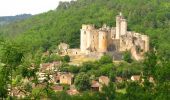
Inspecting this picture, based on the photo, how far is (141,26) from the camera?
3620 inches

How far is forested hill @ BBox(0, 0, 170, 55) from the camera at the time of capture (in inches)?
3423

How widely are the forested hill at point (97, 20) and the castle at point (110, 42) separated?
126 inches

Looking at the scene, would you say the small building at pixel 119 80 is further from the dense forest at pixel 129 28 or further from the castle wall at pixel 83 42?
the castle wall at pixel 83 42

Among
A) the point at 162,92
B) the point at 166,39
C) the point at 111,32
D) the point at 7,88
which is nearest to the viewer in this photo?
the point at 7,88

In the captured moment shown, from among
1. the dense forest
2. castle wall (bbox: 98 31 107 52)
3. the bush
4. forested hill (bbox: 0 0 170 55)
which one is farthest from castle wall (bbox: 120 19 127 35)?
the bush

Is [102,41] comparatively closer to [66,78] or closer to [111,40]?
[111,40]

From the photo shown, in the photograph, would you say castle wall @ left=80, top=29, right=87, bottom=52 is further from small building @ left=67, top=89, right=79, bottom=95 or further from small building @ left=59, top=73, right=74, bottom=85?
small building @ left=67, top=89, right=79, bottom=95

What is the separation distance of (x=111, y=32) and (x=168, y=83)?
40531mm

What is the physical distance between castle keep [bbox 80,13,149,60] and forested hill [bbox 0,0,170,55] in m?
3.10

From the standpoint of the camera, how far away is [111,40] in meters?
73.1

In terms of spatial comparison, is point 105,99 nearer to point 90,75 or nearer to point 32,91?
point 90,75

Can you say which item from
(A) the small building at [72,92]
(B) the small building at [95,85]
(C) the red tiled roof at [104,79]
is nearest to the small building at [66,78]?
(B) the small building at [95,85]

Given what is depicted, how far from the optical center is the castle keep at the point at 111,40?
7188cm

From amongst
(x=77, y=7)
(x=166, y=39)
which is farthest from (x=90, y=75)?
(x=77, y=7)
